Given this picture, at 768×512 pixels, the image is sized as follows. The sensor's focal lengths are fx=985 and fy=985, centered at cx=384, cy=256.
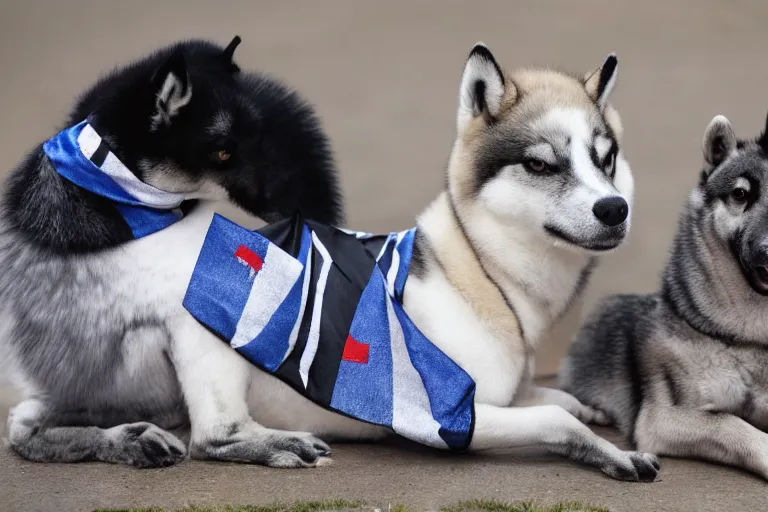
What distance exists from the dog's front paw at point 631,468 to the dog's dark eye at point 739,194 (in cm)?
92

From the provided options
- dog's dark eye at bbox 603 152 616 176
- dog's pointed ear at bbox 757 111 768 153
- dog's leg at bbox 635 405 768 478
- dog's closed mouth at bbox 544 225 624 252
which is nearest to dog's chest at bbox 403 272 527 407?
dog's closed mouth at bbox 544 225 624 252

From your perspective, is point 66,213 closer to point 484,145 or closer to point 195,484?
point 195,484

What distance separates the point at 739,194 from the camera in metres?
3.21

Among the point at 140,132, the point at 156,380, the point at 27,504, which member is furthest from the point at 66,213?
the point at 27,504

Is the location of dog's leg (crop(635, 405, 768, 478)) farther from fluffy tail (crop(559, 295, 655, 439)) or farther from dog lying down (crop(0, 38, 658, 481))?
dog lying down (crop(0, 38, 658, 481))

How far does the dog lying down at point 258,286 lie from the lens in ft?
9.70

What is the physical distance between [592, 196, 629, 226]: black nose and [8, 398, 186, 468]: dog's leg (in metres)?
1.43

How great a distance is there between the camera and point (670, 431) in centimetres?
318

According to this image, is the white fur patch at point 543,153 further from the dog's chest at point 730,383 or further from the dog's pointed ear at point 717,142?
the dog's chest at point 730,383

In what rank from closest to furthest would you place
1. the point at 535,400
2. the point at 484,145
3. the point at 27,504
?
the point at 27,504 < the point at 484,145 < the point at 535,400

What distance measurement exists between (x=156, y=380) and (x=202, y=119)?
0.81 metres

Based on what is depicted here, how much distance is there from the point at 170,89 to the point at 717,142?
1832mm

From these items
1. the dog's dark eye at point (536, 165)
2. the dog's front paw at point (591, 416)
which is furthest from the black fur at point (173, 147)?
the dog's front paw at point (591, 416)

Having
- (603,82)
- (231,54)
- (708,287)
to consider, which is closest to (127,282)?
(231,54)
